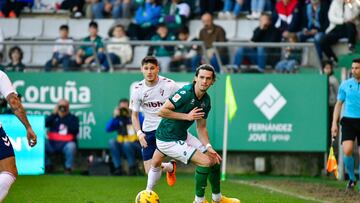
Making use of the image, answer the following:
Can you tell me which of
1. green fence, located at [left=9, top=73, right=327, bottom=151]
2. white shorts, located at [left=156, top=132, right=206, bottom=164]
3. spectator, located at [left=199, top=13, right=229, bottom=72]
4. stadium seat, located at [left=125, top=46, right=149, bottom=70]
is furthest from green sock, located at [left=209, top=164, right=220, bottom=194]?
spectator, located at [left=199, top=13, right=229, bottom=72]

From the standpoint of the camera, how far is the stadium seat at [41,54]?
24.8m

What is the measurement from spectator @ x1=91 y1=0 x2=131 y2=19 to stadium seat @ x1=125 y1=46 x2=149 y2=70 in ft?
10.2

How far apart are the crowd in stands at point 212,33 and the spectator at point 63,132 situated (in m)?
1.32

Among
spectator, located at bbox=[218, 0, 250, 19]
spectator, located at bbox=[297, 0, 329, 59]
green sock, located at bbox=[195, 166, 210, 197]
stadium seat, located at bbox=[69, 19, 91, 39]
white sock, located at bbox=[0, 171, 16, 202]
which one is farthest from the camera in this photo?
stadium seat, located at bbox=[69, 19, 91, 39]

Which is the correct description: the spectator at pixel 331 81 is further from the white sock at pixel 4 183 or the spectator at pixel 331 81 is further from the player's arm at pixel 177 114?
the white sock at pixel 4 183

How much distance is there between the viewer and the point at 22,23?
28188 millimetres

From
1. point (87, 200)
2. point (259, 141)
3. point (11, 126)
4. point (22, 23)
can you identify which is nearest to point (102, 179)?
point (11, 126)

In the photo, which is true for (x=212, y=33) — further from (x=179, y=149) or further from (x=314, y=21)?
(x=179, y=149)

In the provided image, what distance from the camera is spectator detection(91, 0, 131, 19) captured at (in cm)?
2775

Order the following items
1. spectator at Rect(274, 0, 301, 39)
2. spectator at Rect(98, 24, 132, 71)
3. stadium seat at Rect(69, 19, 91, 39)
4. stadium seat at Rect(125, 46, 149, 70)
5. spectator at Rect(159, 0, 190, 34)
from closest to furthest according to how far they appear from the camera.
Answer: stadium seat at Rect(125, 46, 149, 70), spectator at Rect(98, 24, 132, 71), spectator at Rect(274, 0, 301, 39), spectator at Rect(159, 0, 190, 34), stadium seat at Rect(69, 19, 91, 39)

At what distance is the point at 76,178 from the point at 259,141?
4581 millimetres

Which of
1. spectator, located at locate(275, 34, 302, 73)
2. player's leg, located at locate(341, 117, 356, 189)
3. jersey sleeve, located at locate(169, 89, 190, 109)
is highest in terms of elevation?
jersey sleeve, located at locate(169, 89, 190, 109)

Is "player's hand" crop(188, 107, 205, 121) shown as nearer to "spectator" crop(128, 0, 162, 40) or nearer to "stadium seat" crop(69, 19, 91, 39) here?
"spectator" crop(128, 0, 162, 40)

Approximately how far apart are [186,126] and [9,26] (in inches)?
577
